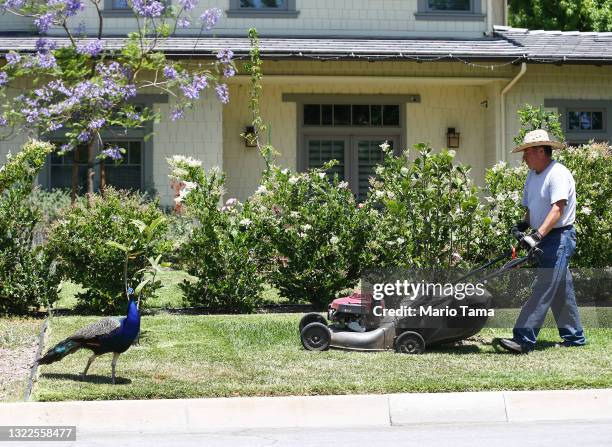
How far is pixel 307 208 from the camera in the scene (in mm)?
11766

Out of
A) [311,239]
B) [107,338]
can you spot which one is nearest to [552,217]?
[311,239]

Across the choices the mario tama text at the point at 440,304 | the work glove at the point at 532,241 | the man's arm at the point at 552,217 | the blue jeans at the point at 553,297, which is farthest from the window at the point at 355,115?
the work glove at the point at 532,241

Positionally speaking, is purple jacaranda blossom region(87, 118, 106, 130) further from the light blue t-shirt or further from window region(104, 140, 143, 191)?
the light blue t-shirt

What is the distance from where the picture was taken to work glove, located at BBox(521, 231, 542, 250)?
28.2 feet

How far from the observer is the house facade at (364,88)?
59.3ft

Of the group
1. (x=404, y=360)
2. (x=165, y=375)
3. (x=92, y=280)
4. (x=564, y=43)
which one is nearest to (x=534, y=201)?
(x=404, y=360)

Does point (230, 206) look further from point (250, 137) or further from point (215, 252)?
point (250, 137)

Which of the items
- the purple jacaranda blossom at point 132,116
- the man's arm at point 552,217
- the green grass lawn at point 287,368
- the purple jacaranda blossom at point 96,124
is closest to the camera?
the green grass lawn at point 287,368

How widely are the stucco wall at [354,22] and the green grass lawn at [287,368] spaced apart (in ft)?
32.6

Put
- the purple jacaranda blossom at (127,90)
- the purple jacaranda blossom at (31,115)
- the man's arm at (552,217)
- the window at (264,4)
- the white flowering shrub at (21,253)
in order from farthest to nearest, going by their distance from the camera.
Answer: the window at (264,4)
the purple jacaranda blossom at (127,90)
the purple jacaranda blossom at (31,115)
the white flowering shrub at (21,253)
the man's arm at (552,217)

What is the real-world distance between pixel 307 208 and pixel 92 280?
2.60m

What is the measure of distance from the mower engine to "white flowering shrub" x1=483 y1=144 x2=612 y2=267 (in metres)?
3.14

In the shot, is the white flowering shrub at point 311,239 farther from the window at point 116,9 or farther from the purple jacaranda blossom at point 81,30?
the window at point 116,9

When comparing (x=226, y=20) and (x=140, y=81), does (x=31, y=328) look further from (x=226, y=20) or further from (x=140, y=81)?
(x=226, y=20)
